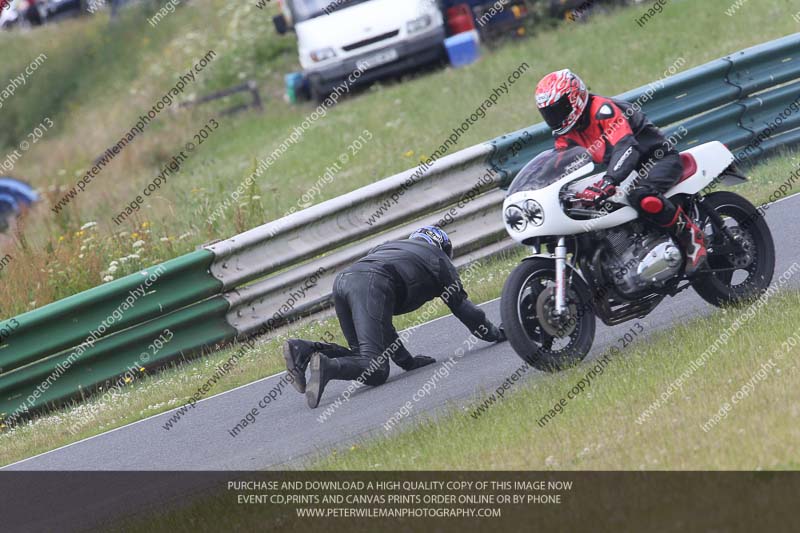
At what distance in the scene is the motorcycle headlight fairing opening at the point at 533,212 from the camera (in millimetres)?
7027

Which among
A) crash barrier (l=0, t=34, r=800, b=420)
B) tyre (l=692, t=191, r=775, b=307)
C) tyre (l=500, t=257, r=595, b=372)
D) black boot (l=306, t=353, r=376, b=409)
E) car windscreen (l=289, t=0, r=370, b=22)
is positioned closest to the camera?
tyre (l=500, t=257, r=595, b=372)

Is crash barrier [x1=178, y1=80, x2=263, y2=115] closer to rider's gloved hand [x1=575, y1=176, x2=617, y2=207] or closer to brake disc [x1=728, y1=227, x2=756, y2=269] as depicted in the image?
brake disc [x1=728, y1=227, x2=756, y2=269]

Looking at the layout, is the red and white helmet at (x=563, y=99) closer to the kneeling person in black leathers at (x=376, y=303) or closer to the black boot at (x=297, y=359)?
the kneeling person in black leathers at (x=376, y=303)

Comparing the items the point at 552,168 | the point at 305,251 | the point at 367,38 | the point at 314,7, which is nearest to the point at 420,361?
the point at 552,168

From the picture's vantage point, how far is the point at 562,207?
7.08m

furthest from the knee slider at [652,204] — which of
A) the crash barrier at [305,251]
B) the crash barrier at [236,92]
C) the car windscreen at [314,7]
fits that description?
the crash barrier at [236,92]

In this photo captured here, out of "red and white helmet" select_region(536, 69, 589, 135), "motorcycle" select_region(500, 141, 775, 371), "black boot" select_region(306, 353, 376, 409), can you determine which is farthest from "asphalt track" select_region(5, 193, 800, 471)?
"red and white helmet" select_region(536, 69, 589, 135)

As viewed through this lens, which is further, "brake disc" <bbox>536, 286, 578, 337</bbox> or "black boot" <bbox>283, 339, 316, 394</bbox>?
"black boot" <bbox>283, 339, 316, 394</bbox>

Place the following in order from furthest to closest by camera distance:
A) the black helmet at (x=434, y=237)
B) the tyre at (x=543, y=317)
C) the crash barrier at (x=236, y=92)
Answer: the crash barrier at (x=236, y=92) < the black helmet at (x=434, y=237) < the tyre at (x=543, y=317)

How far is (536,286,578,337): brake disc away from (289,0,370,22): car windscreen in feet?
48.9

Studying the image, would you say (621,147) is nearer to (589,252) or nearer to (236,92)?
(589,252)

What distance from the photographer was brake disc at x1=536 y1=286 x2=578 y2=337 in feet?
23.2

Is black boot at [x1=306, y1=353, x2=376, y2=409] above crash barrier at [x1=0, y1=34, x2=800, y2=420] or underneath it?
above

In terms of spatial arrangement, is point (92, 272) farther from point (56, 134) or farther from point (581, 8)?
point (56, 134)
